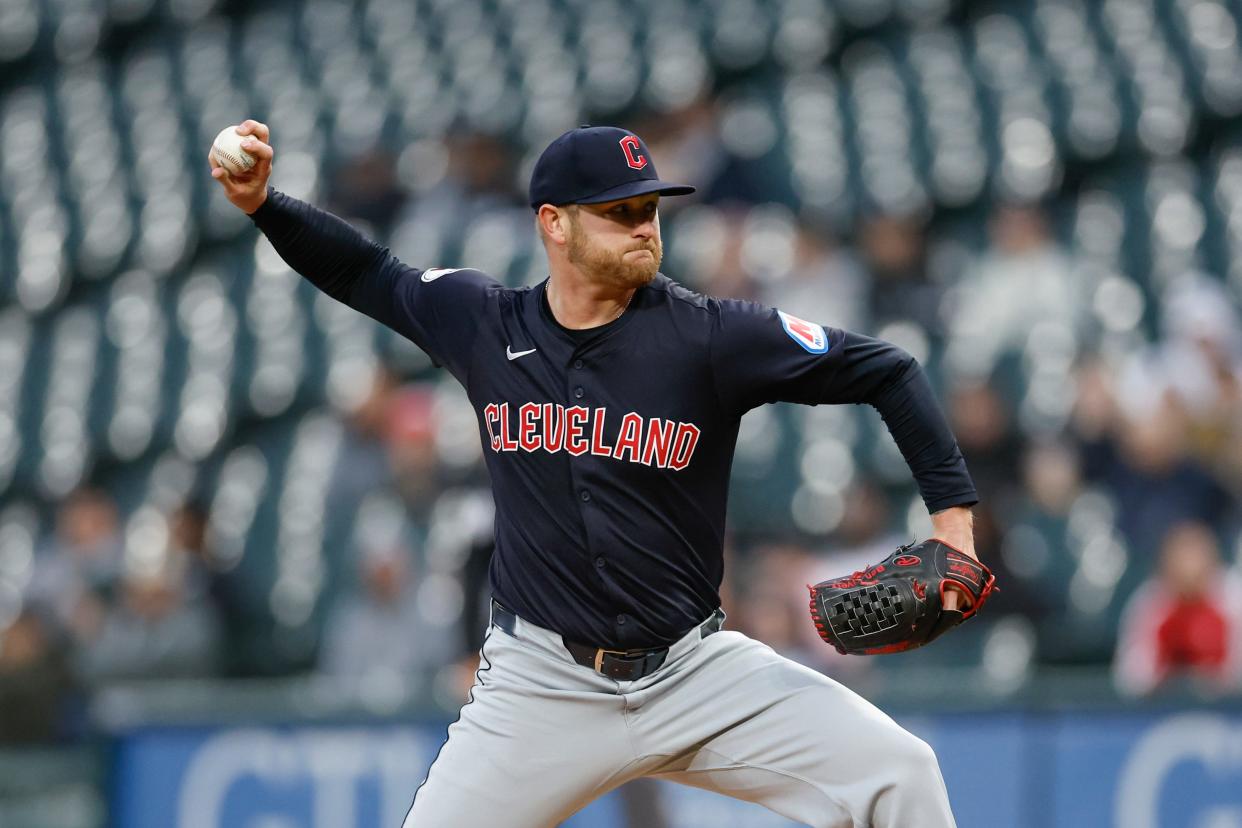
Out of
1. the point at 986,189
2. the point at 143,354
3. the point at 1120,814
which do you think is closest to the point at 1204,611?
the point at 1120,814

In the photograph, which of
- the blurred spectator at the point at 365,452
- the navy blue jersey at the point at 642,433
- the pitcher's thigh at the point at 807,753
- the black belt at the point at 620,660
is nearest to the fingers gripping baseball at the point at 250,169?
the navy blue jersey at the point at 642,433

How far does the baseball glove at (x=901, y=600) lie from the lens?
11.8 feet

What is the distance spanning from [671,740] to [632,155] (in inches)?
46.1

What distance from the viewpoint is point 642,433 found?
3.73 metres

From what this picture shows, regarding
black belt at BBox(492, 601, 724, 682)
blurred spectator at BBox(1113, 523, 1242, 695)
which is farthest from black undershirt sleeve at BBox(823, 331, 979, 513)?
blurred spectator at BBox(1113, 523, 1242, 695)

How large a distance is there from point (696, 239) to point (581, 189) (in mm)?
5220

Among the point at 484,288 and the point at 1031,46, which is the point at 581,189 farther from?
the point at 1031,46

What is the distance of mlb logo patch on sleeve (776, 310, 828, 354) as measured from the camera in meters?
3.65

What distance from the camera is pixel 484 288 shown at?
3.98 meters

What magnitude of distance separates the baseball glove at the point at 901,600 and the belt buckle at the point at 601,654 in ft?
1.29

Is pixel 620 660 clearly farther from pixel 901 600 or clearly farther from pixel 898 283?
pixel 898 283

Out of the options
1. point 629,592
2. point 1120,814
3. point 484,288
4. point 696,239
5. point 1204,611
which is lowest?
point 1120,814

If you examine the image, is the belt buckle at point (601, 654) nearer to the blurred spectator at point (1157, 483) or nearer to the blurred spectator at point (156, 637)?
the blurred spectator at point (1157, 483)

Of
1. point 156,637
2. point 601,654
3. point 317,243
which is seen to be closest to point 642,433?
point 601,654
